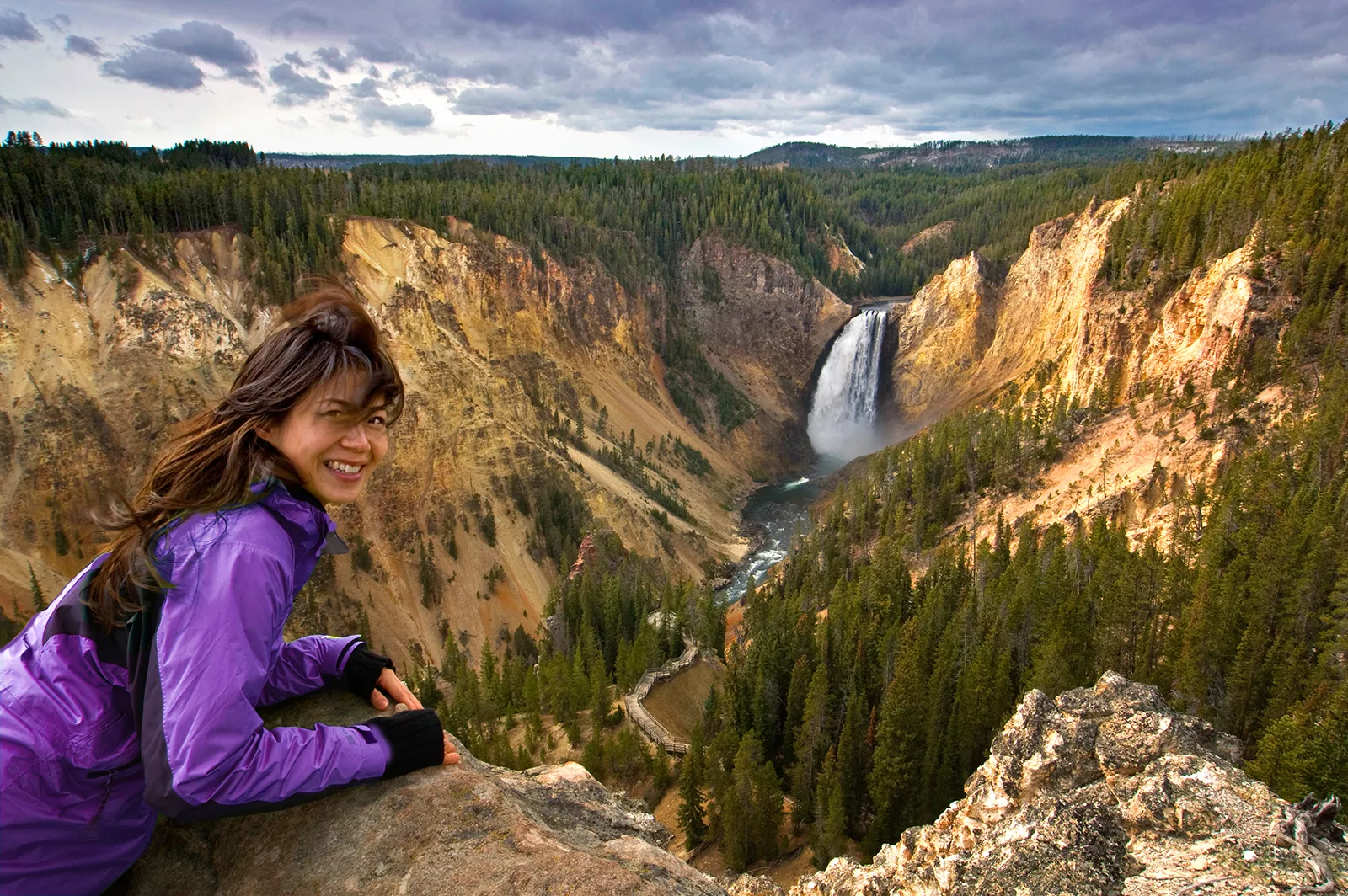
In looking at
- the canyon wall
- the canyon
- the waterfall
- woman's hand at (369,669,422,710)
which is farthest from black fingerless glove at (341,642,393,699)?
the waterfall

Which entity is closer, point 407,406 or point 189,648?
point 189,648

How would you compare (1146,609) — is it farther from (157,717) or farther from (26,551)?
(26,551)

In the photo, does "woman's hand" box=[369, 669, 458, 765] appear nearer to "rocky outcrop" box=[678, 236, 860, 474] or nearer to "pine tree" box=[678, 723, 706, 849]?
"pine tree" box=[678, 723, 706, 849]

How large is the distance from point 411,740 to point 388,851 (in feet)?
1.81

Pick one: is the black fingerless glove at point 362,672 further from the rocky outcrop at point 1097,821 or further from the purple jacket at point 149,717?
the rocky outcrop at point 1097,821

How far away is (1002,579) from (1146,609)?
595cm

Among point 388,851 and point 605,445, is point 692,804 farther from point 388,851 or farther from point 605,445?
point 605,445

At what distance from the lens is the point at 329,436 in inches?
154

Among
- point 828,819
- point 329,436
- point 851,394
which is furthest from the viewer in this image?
point 851,394

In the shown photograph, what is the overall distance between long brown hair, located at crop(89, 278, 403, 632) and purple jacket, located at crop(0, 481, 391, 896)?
0.33 feet

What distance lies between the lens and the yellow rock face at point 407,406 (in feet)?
129

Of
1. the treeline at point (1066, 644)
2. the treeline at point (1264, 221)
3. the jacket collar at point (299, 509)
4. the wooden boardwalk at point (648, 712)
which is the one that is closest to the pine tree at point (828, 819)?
the treeline at point (1066, 644)

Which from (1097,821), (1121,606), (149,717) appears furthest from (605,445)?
(149,717)

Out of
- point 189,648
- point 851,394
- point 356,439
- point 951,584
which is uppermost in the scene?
point 356,439
